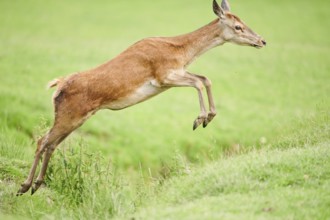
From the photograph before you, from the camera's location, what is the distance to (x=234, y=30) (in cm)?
1091

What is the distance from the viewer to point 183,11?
42.0 meters

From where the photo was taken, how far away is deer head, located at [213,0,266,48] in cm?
1093

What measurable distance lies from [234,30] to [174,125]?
9953mm

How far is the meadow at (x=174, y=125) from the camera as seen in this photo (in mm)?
8992

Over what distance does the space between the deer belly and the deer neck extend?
934 mm

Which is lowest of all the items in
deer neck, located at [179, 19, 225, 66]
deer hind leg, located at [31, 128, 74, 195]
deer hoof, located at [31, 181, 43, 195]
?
deer hoof, located at [31, 181, 43, 195]

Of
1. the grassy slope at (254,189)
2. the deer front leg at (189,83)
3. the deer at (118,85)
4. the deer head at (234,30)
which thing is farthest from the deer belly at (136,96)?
the deer head at (234,30)

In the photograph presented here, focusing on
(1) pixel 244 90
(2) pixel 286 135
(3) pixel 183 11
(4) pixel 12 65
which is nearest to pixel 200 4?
(3) pixel 183 11

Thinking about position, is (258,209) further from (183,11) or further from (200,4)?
(200,4)

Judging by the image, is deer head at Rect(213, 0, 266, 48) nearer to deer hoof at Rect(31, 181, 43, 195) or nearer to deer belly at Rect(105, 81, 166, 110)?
deer belly at Rect(105, 81, 166, 110)

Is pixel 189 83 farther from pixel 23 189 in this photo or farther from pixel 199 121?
pixel 23 189

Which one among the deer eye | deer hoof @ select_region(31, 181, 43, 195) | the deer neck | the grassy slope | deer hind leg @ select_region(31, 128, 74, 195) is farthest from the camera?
the deer eye

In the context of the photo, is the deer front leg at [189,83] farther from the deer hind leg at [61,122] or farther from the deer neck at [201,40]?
the deer hind leg at [61,122]

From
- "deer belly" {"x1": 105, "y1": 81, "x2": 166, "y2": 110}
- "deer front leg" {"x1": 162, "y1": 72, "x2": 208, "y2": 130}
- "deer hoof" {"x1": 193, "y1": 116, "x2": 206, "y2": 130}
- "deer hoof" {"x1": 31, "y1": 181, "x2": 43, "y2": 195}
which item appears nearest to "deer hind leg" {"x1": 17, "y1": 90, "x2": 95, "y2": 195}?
"deer hoof" {"x1": 31, "y1": 181, "x2": 43, "y2": 195}
